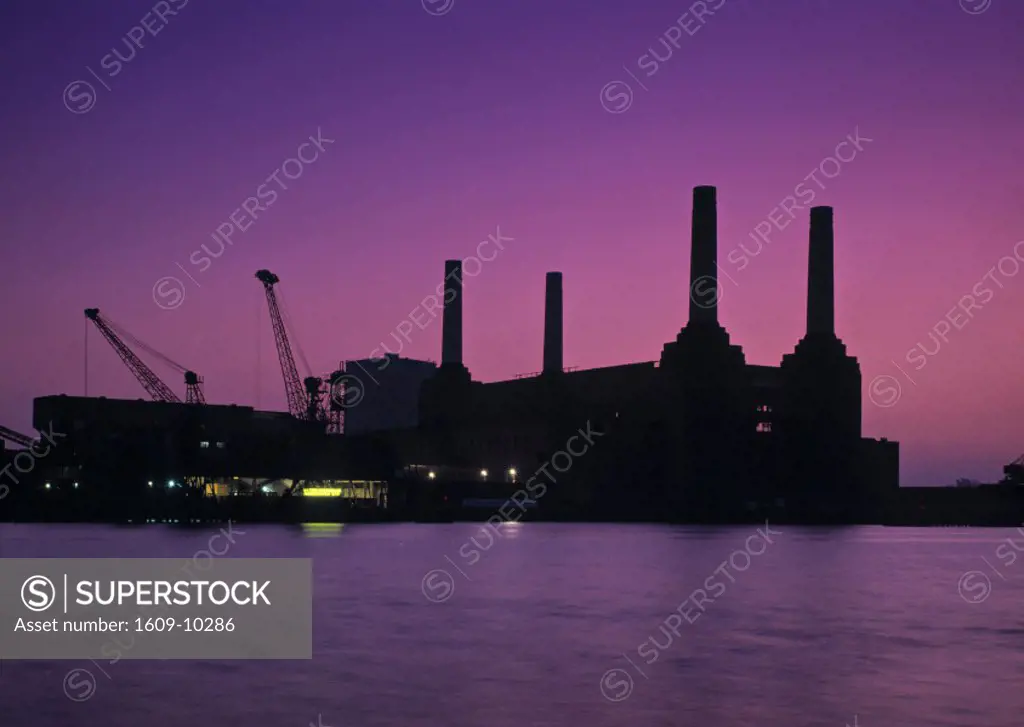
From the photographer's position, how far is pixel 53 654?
97.7ft

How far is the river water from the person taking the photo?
77.0 feet

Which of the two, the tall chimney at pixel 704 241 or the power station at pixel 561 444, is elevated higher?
the tall chimney at pixel 704 241

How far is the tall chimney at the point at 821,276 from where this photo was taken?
124 metres

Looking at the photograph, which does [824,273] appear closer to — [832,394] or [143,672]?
[832,394]

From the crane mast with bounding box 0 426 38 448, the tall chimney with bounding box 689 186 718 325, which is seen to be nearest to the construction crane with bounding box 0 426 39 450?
the crane mast with bounding box 0 426 38 448

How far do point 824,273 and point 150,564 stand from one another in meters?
84.3

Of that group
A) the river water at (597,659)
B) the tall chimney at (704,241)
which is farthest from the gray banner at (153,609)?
the tall chimney at (704,241)

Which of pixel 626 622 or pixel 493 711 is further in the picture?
Answer: pixel 626 622

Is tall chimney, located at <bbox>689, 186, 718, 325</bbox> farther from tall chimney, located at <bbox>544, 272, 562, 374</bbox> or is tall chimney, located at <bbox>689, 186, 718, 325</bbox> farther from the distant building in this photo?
the distant building

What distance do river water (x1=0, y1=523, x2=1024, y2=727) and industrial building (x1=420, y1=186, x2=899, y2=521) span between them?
205 feet

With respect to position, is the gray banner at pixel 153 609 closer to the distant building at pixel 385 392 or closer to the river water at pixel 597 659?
the river water at pixel 597 659

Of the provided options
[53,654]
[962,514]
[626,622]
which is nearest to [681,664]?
[626,622]

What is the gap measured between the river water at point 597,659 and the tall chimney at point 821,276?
5966 cm

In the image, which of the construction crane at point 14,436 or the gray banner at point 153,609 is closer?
the gray banner at point 153,609
